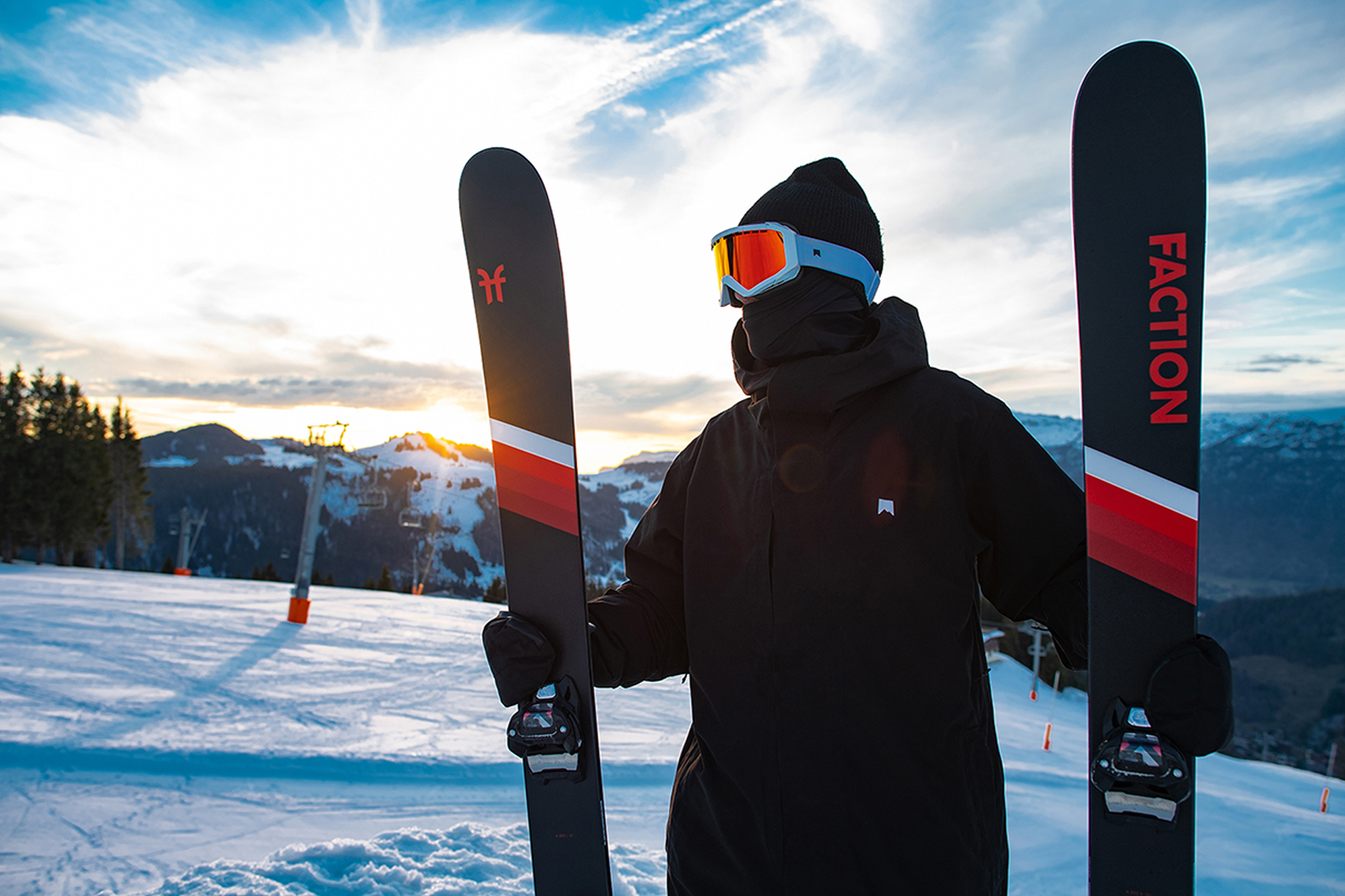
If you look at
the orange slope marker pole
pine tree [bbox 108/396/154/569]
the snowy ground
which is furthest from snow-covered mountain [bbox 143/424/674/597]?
the snowy ground

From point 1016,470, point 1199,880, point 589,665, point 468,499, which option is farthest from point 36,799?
point 468,499

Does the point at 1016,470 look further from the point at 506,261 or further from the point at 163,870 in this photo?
the point at 163,870

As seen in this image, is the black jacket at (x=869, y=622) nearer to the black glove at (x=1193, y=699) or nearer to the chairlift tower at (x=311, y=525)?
the black glove at (x=1193, y=699)

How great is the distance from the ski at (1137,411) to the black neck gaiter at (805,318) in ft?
2.00

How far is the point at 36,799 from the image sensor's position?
423 cm

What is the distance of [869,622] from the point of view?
1.24 m

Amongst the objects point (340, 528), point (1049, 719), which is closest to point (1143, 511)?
point (1049, 719)

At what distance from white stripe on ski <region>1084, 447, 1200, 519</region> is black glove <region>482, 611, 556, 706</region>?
148 cm

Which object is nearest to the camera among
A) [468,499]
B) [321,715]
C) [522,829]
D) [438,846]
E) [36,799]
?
[438,846]

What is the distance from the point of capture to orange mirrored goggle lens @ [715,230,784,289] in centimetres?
156

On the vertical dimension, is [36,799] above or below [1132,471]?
below

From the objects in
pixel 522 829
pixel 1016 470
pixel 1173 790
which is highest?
pixel 1016 470

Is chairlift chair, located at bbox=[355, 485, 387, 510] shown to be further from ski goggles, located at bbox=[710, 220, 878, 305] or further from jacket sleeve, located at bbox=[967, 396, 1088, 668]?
jacket sleeve, located at bbox=[967, 396, 1088, 668]

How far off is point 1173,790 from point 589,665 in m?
1.37
